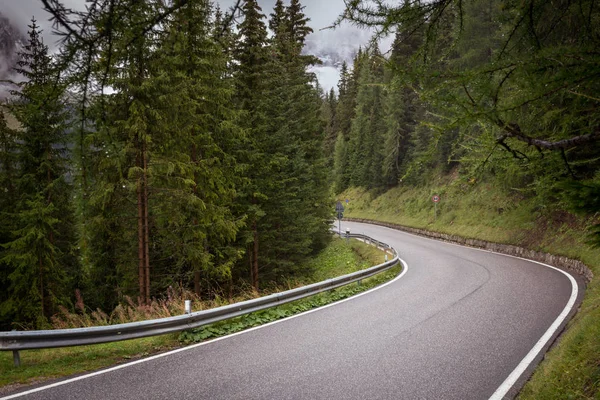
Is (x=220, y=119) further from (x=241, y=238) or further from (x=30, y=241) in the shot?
(x=30, y=241)

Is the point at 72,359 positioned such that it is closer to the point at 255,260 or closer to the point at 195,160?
the point at 195,160

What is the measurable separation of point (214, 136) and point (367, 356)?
1198cm

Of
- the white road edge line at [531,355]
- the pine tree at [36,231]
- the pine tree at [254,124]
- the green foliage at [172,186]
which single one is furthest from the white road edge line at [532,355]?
the pine tree at [36,231]

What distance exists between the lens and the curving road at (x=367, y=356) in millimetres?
4660

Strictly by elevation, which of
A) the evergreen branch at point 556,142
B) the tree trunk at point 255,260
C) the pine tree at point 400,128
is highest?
the pine tree at point 400,128

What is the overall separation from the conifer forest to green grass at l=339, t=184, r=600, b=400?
1.64 metres

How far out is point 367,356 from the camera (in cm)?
577

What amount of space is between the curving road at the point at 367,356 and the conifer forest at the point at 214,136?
9.20 feet

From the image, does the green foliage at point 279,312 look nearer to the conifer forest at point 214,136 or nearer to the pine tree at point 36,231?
the conifer forest at point 214,136

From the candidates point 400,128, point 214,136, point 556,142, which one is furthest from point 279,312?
point 400,128

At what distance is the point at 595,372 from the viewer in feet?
13.2

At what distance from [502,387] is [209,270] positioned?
11583 mm

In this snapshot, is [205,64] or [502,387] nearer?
[502,387]

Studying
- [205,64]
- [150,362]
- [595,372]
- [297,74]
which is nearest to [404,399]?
[595,372]
